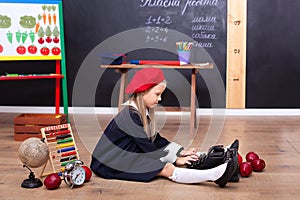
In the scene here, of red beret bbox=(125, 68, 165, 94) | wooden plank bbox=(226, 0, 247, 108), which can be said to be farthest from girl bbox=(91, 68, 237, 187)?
wooden plank bbox=(226, 0, 247, 108)

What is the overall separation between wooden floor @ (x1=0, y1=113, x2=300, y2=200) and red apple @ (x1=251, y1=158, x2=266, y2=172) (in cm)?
3

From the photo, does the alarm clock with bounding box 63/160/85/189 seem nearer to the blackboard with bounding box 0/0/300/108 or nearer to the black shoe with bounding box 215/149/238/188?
the black shoe with bounding box 215/149/238/188

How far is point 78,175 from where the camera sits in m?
2.44

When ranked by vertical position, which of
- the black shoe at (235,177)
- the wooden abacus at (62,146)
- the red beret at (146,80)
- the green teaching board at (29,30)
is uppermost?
the green teaching board at (29,30)

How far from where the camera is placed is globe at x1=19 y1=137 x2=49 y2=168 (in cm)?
237

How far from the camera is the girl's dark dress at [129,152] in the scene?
253cm

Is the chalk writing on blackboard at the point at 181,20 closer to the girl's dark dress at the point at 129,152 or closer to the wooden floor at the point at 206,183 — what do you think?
the wooden floor at the point at 206,183

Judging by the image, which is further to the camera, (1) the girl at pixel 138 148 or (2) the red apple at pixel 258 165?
(2) the red apple at pixel 258 165

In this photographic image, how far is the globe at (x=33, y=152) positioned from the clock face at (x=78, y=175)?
169 mm

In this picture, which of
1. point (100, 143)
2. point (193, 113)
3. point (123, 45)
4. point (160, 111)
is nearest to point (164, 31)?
point (123, 45)

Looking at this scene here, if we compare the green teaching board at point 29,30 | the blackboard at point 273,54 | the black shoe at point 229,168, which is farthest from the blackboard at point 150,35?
the black shoe at point 229,168

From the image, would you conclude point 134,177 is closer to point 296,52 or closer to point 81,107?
point 81,107

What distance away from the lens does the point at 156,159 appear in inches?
101

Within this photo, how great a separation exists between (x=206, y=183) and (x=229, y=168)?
23 centimetres
